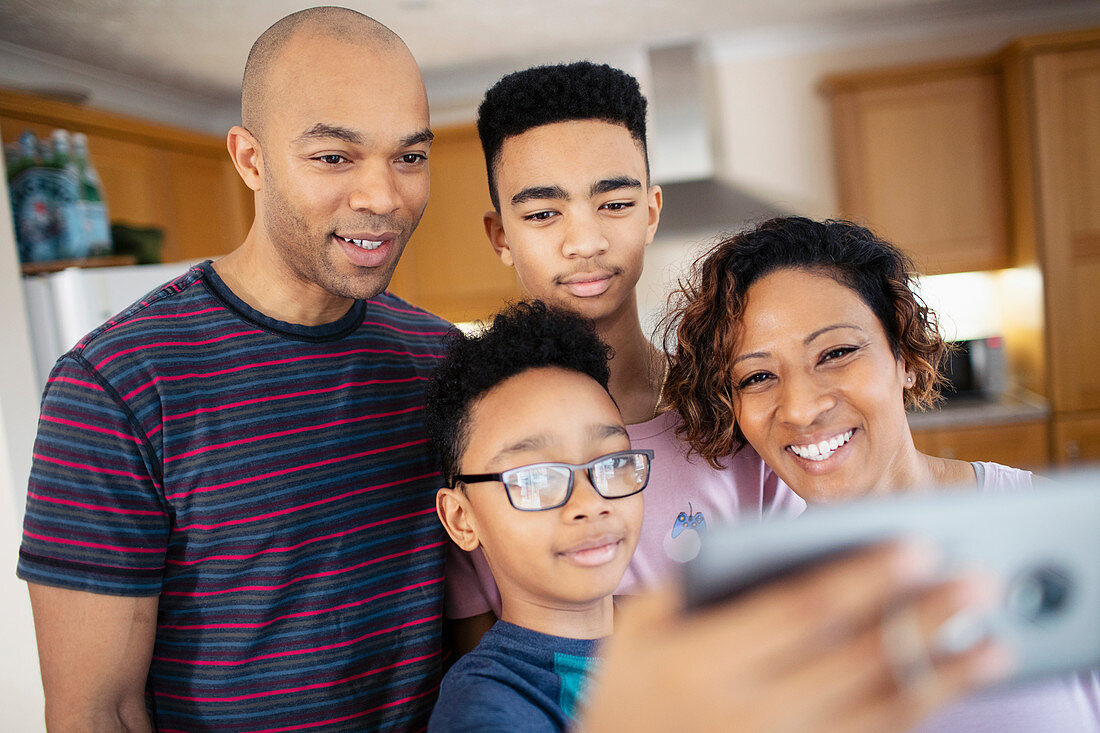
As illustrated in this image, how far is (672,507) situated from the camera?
3.68 feet

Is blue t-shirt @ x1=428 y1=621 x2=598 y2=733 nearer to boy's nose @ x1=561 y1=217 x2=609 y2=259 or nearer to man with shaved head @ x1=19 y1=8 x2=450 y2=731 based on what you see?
man with shaved head @ x1=19 y1=8 x2=450 y2=731

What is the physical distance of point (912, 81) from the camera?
343 centimetres

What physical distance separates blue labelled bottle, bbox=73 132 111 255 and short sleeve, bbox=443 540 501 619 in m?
1.97

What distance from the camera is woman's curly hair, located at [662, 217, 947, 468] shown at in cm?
99

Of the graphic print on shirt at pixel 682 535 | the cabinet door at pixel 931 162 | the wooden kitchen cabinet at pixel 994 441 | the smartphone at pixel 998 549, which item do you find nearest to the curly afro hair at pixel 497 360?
the graphic print on shirt at pixel 682 535

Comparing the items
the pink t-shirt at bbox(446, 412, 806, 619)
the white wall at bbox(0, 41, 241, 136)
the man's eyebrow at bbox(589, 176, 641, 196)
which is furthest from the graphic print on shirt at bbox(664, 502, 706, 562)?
the white wall at bbox(0, 41, 241, 136)

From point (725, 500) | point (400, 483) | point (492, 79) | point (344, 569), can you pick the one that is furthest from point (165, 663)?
point (492, 79)

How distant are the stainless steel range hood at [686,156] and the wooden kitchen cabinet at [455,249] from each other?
0.85m

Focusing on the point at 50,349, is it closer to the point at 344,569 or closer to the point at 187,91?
the point at 344,569

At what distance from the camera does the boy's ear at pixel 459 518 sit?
0.91 metres

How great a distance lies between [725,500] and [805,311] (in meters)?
0.33

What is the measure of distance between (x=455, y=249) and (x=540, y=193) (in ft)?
9.22

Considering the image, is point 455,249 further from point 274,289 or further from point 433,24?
point 274,289

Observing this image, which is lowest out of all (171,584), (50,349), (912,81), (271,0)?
(171,584)
